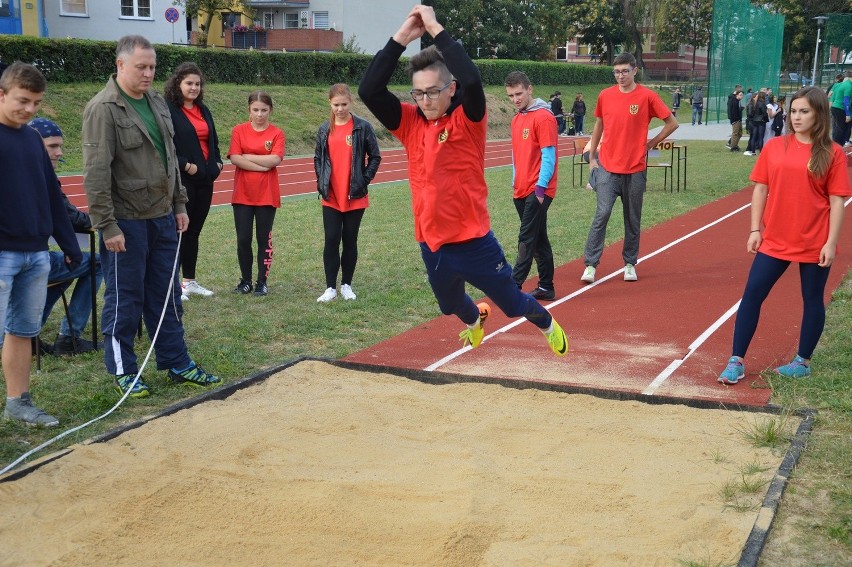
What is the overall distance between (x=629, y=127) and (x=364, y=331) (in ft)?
11.2

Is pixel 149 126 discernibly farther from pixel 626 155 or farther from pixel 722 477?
pixel 626 155

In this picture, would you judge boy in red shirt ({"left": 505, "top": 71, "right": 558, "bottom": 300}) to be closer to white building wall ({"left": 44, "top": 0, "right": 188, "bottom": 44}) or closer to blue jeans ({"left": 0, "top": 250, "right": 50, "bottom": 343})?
blue jeans ({"left": 0, "top": 250, "right": 50, "bottom": 343})

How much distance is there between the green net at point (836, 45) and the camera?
32.2 m

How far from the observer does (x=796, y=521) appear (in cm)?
405

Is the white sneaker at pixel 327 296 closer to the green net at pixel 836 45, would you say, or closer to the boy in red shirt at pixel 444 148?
the boy in red shirt at pixel 444 148

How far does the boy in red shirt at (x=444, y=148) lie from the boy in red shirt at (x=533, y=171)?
307 cm

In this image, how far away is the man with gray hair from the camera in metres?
5.61

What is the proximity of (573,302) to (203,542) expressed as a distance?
5.48m

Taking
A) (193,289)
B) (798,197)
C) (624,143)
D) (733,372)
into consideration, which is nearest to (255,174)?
(193,289)

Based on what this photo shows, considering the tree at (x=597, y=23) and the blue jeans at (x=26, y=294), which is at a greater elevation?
the tree at (x=597, y=23)

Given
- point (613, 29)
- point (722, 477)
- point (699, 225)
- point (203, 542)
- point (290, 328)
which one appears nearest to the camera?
point (203, 542)

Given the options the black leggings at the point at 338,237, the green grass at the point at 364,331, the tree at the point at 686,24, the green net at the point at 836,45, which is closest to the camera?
the green grass at the point at 364,331

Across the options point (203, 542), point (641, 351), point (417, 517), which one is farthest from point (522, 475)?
point (641, 351)

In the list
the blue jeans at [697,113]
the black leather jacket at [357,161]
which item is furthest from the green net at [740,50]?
the black leather jacket at [357,161]
